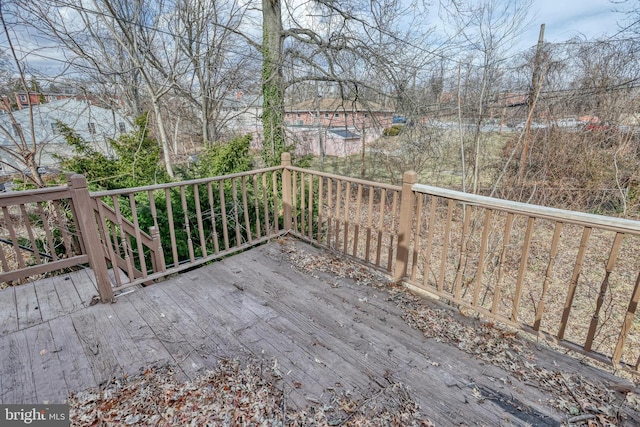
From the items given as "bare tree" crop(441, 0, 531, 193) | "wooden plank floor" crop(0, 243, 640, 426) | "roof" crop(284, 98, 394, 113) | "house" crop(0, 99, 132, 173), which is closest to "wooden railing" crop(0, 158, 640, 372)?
"wooden plank floor" crop(0, 243, 640, 426)

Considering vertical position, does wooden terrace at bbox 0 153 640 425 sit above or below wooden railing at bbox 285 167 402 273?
below

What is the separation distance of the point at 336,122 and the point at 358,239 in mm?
4079

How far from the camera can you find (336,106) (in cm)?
689

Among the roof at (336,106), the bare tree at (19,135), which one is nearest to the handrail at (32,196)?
the bare tree at (19,135)

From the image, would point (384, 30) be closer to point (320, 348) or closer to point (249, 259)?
point (249, 259)

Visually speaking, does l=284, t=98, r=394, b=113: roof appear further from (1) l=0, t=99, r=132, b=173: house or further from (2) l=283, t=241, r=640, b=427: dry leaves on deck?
(2) l=283, t=241, r=640, b=427: dry leaves on deck

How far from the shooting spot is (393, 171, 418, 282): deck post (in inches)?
99.8

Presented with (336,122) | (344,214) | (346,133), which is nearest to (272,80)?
(336,122)

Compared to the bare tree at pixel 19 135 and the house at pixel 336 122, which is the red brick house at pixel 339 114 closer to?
the house at pixel 336 122

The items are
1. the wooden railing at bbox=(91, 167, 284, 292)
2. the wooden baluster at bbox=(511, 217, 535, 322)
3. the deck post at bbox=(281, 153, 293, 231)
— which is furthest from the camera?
the deck post at bbox=(281, 153, 293, 231)

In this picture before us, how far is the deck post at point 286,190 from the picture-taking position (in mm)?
3654

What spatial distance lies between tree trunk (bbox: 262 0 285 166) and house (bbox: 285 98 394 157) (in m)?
0.36

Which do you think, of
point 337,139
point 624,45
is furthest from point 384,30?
point 624,45

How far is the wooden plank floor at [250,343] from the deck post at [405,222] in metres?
0.26
